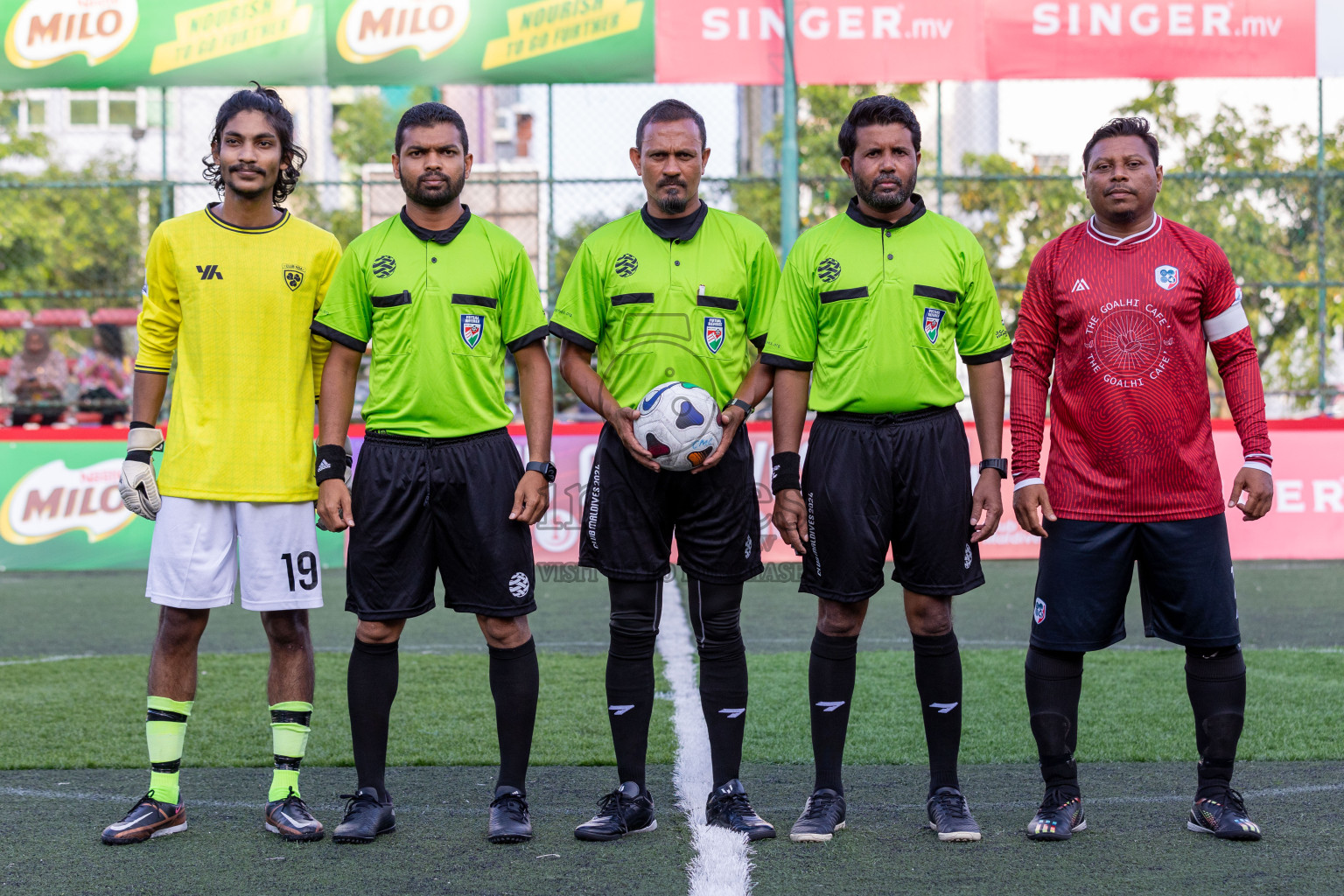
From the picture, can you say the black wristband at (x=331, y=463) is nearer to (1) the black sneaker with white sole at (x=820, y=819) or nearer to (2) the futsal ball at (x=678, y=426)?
(2) the futsal ball at (x=678, y=426)

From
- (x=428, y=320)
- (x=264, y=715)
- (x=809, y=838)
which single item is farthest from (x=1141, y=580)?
(x=264, y=715)

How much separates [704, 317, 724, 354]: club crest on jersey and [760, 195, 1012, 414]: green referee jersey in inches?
5.8

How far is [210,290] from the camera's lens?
13.4 ft

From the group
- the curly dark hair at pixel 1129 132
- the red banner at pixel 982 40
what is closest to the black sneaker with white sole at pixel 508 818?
the curly dark hair at pixel 1129 132

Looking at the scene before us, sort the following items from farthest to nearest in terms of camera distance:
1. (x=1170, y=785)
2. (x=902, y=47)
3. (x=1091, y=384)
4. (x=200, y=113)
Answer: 1. (x=200, y=113)
2. (x=902, y=47)
3. (x=1170, y=785)
4. (x=1091, y=384)

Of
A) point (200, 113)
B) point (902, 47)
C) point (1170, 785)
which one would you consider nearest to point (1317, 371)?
point (902, 47)

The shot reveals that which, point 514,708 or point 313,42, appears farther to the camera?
point 313,42

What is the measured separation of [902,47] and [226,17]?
18.4 feet

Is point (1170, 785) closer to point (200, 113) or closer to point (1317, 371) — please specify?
point (1317, 371)

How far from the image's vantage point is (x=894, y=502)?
13.3ft

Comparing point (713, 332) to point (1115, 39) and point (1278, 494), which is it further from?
point (1115, 39)

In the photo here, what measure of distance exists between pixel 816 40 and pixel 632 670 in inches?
315

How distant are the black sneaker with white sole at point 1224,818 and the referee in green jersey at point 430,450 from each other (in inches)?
78.5

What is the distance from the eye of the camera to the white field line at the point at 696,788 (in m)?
3.57
